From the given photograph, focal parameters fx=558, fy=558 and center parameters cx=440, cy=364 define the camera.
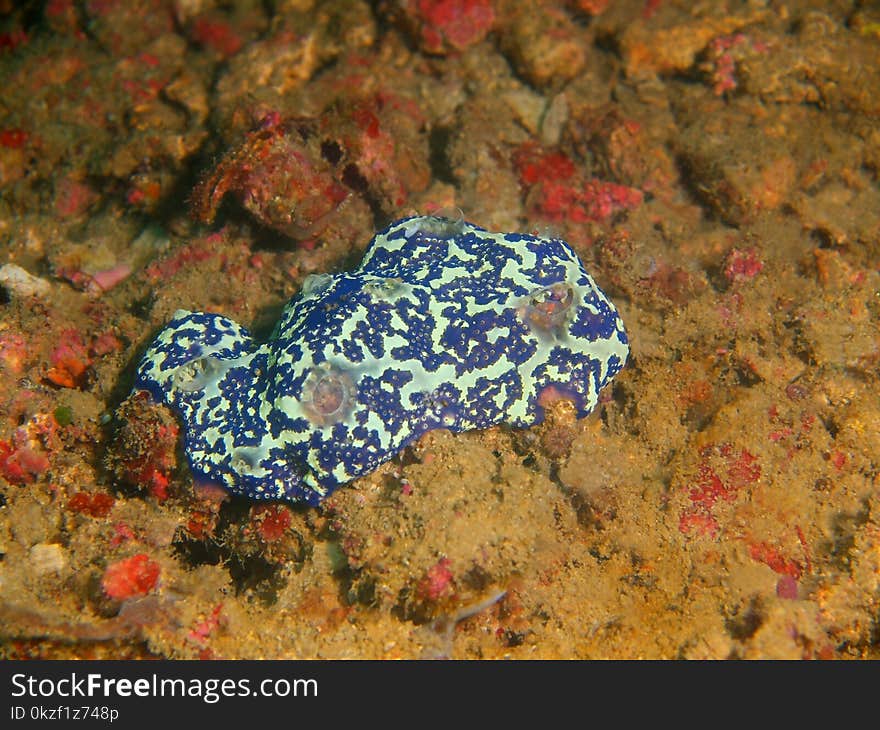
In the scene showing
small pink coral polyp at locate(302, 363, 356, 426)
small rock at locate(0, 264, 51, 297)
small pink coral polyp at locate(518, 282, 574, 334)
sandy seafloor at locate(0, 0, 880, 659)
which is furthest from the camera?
small rock at locate(0, 264, 51, 297)

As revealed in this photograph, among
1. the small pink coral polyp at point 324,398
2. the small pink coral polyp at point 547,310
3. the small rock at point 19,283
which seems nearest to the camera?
the small pink coral polyp at point 324,398

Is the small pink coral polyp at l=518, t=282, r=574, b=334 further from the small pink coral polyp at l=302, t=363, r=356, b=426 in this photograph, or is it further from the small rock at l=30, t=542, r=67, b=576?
the small rock at l=30, t=542, r=67, b=576

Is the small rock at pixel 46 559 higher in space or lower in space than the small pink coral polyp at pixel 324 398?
lower

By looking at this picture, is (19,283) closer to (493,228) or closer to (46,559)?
(46,559)

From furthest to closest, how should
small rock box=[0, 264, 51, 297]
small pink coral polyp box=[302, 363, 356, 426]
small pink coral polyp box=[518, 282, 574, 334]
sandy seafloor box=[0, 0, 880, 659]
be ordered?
small rock box=[0, 264, 51, 297] < small pink coral polyp box=[518, 282, 574, 334] < small pink coral polyp box=[302, 363, 356, 426] < sandy seafloor box=[0, 0, 880, 659]

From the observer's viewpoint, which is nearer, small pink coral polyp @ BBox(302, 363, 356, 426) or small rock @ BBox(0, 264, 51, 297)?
small pink coral polyp @ BBox(302, 363, 356, 426)

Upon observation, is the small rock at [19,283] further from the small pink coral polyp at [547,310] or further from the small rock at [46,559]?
the small pink coral polyp at [547,310]

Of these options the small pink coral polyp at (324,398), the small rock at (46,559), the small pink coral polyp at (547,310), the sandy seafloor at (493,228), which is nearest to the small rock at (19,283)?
the sandy seafloor at (493,228)

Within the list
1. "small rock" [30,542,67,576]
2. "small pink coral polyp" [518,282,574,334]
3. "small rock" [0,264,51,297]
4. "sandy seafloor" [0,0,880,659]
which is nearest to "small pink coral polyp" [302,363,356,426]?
"sandy seafloor" [0,0,880,659]

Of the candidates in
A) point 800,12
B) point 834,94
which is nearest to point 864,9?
point 800,12

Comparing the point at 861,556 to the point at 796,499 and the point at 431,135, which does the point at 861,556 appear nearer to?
the point at 796,499
